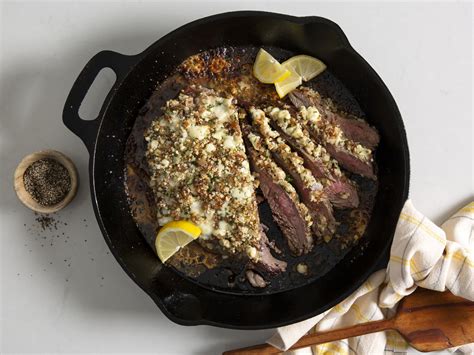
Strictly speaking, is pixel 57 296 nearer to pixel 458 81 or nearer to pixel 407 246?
pixel 407 246

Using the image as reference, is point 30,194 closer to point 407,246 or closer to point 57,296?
point 57,296

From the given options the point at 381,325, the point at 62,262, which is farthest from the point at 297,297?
the point at 62,262

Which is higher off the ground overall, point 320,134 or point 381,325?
point 320,134

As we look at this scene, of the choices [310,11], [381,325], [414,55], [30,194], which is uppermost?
[310,11]

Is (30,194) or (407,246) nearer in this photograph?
(407,246)

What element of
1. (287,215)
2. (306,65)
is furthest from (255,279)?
(306,65)

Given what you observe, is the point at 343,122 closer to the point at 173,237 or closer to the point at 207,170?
the point at 207,170

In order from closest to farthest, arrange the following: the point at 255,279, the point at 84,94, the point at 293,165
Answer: the point at 84,94 → the point at 293,165 → the point at 255,279
